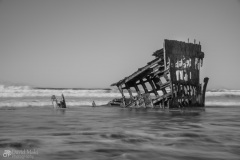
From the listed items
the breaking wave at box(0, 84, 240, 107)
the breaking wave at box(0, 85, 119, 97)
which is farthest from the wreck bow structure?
the breaking wave at box(0, 85, 119, 97)

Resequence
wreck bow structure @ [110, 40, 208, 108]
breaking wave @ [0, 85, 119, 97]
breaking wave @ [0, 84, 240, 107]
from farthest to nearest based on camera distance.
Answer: breaking wave @ [0, 85, 119, 97], breaking wave @ [0, 84, 240, 107], wreck bow structure @ [110, 40, 208, 108]

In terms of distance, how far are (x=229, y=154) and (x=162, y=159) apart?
49.7 inches

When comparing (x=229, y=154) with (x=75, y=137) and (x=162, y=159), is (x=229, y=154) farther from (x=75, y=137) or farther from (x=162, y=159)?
(x=75, y=137)

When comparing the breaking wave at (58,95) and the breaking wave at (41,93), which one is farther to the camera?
the breaking wave at (41,93)

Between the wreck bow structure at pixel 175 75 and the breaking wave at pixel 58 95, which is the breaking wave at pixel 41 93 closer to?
the breaking wave at pixel 58 95

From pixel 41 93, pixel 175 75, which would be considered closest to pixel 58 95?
pixel 41 93

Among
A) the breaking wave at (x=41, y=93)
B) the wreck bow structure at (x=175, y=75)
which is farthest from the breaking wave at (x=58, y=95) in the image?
the wreck bow structure at (x=175, y=75)

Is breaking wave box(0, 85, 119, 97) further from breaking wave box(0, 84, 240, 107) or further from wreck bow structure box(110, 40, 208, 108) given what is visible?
wreck bow structure box(110, 40, 208, 108)

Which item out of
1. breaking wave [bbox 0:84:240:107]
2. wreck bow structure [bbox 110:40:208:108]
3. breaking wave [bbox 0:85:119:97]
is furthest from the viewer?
breaking wave [bbox 0:85:119:97]

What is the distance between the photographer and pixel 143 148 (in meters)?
5.04

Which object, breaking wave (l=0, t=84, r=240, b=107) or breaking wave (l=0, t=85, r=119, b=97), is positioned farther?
breaking wave (l=0, t=85, r=119, b=97)

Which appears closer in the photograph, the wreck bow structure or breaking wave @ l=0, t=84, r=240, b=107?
the wreck bow structure

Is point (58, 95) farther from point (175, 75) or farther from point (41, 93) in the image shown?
point (175, 75)

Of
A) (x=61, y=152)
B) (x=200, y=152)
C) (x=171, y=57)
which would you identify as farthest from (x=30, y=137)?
(x=171, y=57)
